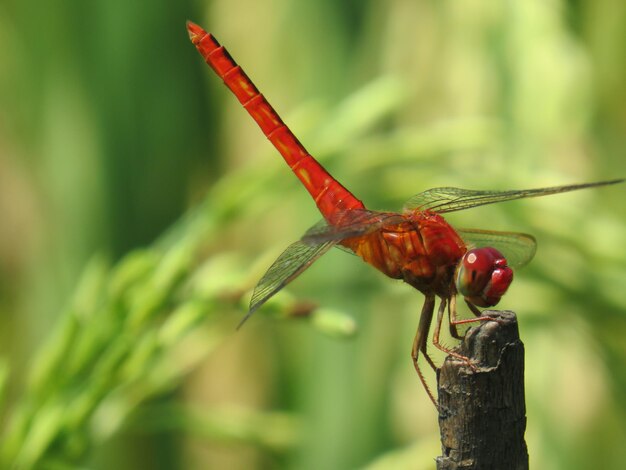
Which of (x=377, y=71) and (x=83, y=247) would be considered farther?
(x=377, y=71)

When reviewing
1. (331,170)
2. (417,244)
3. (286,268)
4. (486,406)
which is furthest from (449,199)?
(331,170)

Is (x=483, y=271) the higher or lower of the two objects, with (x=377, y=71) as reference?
lower

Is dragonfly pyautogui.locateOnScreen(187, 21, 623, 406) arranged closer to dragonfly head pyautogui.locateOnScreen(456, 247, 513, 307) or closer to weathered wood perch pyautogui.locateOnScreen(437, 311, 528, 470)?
dragonfly head pyautogui.locateOnScreen(456, 247, 513, 307)

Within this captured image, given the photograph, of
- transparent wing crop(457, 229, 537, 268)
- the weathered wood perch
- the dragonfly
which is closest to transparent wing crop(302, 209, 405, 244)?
the dragonfly

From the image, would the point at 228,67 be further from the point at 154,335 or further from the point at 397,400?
the point at 397,400

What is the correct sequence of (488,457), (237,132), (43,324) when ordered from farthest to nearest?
(237,132)
(43,324)
(488,457)

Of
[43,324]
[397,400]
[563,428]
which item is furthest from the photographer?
[397,400]

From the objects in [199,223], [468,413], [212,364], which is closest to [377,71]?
[212,364]
